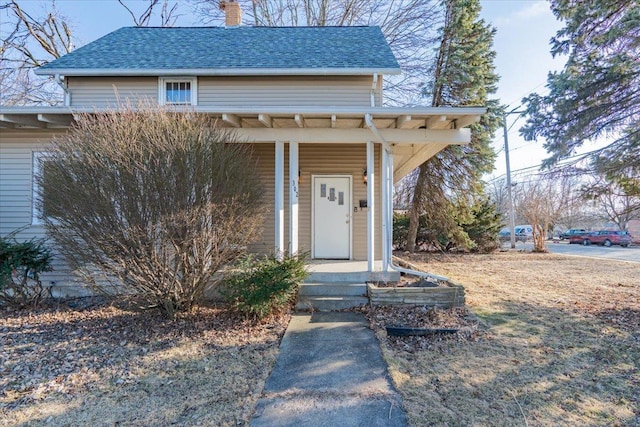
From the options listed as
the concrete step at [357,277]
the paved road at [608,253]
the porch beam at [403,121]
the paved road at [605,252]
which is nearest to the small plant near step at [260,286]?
the concrete step at [357,277]

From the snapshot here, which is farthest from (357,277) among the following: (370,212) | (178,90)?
(178,90)

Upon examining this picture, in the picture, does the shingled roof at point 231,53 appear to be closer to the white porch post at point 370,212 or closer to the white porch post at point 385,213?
the white porch post at point 385,213

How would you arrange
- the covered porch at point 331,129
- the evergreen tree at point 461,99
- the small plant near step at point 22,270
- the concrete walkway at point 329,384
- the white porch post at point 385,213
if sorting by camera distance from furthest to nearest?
1. the evergreen tree at point 461,99
2. the white porch post at point 385,213
3. the covered porch at point 331,129
4. the small plant near step at point 22,270
5. the concrete walkway at point 329,384

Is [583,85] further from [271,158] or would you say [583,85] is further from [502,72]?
[502,72]

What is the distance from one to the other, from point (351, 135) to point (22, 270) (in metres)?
5.98

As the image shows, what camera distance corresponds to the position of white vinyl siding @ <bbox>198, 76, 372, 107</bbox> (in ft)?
26.4

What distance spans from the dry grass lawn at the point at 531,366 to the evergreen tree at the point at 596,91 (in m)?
2.77

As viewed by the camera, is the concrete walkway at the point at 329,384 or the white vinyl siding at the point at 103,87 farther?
the white vinyl siding at the point at 103,87

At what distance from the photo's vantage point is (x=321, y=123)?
6.07 metres

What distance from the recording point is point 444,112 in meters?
5.39

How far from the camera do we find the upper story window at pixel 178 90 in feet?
26.5

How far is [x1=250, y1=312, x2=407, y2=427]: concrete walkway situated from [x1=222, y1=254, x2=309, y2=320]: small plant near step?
491mm

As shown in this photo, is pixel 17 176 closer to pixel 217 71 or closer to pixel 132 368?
pixel 217 71

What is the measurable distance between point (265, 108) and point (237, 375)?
3.96 m
